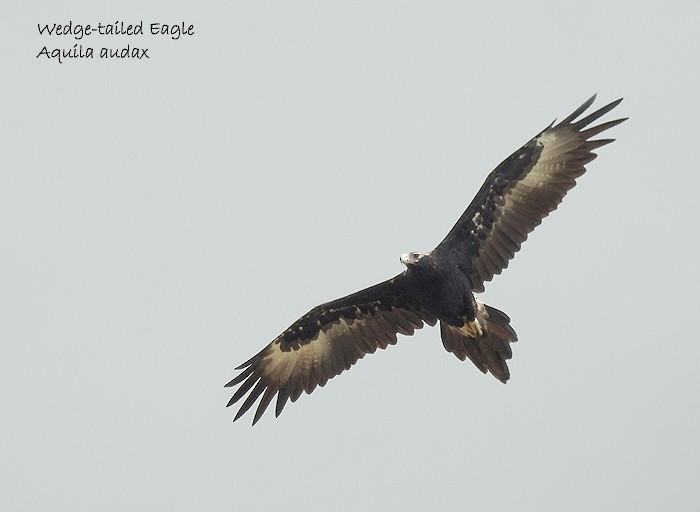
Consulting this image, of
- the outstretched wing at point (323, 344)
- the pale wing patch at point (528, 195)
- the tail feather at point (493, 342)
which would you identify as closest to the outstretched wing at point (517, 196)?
the pale wing patch at point (528, 195)

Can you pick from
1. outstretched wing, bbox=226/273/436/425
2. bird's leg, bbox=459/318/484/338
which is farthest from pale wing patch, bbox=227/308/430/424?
bird's leg, bbox=459/318/484/338

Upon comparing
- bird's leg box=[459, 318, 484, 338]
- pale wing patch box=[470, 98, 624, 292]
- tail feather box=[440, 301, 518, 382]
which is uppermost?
pale wing patch box=[470, 98, 624, 292]

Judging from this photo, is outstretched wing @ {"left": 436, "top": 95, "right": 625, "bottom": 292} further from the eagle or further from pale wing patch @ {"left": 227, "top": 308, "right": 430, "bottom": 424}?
pale wing patch @ {"left": 227, "top": 308, "right": 430, "bottom": 424}

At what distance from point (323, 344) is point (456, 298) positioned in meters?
2.72

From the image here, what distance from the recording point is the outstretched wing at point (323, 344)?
24.2 metres

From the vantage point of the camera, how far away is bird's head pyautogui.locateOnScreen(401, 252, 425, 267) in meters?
22.8

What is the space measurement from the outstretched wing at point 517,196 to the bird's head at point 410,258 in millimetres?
659

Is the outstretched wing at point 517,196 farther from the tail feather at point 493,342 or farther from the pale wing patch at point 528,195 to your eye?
the tail feather at point 493,342

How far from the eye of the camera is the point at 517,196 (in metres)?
23.5

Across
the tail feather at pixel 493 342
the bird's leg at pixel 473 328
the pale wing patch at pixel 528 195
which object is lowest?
the tail feather at pixel 493 342

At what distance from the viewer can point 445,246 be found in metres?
23.5

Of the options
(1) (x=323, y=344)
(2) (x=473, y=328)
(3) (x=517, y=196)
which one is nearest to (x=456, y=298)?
(2) (x=473, y=328)

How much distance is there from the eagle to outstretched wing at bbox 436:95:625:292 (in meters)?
0.01

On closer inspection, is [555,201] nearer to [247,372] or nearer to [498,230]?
[498,230]
